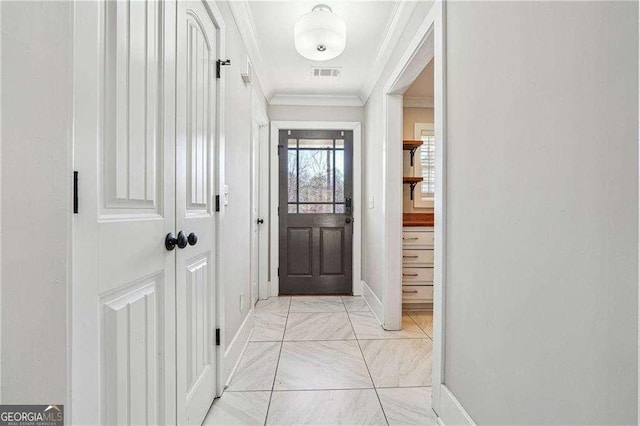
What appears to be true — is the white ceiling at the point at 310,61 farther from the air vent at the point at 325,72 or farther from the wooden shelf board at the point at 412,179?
the wooden shelf board at the point at 412,179

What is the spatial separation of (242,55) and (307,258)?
231 cm

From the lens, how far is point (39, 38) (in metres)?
0.58

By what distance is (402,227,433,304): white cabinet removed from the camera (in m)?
3.04

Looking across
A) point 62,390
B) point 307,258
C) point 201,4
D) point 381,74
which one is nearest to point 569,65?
point 62,390

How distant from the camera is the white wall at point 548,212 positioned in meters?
0.66

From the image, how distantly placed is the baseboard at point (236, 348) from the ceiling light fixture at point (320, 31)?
1.97m

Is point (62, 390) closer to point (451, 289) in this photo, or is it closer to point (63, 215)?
point (63, 215)

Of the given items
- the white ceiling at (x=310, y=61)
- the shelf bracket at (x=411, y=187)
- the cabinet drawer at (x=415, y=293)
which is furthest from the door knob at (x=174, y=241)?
the shelf bracket at (x=411, y=187)

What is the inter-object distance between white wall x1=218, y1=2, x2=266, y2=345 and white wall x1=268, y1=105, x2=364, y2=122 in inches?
48.2

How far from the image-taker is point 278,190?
3666mm

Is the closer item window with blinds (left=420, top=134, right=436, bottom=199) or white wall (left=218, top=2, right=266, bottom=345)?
white wall (left=218, top=2, right=266, bottom=345)

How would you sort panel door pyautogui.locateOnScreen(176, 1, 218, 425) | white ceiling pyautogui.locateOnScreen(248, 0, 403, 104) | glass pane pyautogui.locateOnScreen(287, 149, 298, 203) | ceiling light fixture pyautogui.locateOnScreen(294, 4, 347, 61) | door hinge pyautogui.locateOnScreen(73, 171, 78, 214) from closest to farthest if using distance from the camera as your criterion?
door hinge pyautogui.locateOnScreen(73, 171, 78, 214) < panel door pyautogui.locateOnScreen(176, 1, 218, 425) < ceiling light fixture pyautogui.locateOnScreen(294, 4, 347, 61) < white ceiling pyautogui.locateOnScreen(248, 0, 403, 104) < glass pane pyautogui.locateOnScreen(287, 149, 298, 203)

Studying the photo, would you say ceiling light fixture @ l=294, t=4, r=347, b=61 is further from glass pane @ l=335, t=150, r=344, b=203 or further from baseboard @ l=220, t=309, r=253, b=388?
baseboard @ l=220, t=309, r=253, b=388

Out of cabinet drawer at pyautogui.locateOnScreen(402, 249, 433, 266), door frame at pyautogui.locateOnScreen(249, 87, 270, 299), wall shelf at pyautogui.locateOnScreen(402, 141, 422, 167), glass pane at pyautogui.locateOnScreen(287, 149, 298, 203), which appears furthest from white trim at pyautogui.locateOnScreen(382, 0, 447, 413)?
door frame at pyautogui.locateOnScreen(249, 87, 270, 299)
